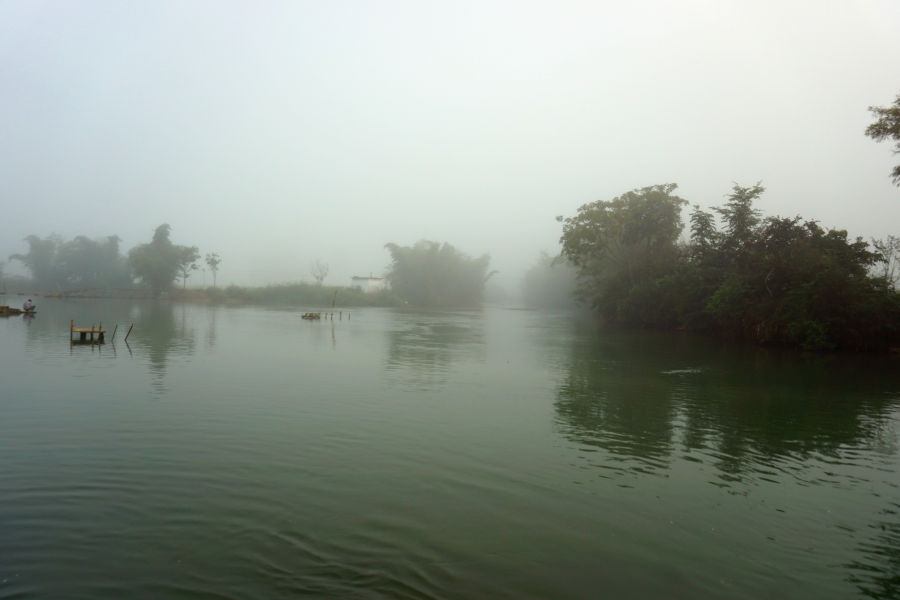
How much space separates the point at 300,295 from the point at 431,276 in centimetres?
2322

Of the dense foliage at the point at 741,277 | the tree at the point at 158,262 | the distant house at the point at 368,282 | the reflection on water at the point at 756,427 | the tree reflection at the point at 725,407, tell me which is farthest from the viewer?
the distant house at the point at 368,282

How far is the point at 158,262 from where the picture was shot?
257 feet

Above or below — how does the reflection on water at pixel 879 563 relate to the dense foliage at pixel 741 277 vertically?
below

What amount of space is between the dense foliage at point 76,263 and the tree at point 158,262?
1101 cm

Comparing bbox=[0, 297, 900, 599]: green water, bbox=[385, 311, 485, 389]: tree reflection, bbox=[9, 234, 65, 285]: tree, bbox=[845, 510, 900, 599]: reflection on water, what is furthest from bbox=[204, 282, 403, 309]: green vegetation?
bbox=[845, 510, 900, 599]: reflection on water

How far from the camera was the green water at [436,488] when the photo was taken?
471 centimetres

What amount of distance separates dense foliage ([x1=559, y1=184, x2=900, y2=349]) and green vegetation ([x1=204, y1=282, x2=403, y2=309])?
44.7m

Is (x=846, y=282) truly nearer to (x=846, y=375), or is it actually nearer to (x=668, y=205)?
(x=846, y=375)

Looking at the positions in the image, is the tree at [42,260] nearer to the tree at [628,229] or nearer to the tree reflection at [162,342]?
the tree reflection at [162,342]

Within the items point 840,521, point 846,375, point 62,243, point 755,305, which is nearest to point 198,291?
point 62,243

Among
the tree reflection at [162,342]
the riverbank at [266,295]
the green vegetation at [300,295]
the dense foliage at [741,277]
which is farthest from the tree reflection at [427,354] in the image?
the green vegetation at [300,295]

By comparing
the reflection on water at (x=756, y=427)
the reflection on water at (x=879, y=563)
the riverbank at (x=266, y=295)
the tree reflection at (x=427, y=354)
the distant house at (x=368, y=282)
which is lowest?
the reflection on water at (x=879, y=563)

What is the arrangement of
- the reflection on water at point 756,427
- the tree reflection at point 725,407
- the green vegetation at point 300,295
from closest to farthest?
the reflection on water at point 756,427, the tree reflection at point 725,407, the green vegetation at point 300,295

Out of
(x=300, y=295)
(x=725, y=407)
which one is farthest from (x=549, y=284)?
(x=725, y=407)
